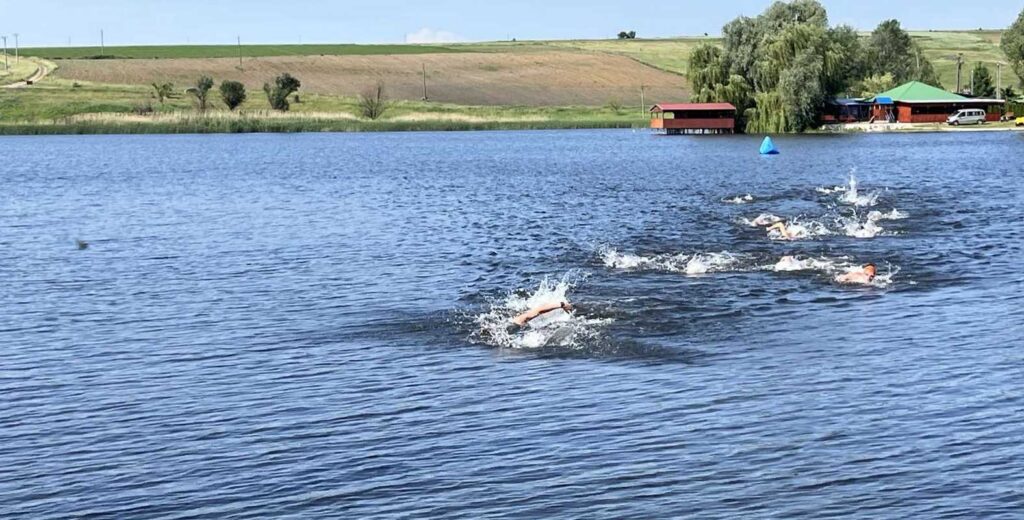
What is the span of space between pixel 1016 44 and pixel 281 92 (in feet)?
295

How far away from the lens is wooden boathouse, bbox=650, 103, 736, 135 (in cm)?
13325

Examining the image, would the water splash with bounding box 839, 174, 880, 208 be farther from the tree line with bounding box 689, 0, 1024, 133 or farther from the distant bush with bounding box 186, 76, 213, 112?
the distant bush with bounding box 186, 76, 213, 112

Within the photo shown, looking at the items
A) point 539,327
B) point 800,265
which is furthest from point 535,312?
point 800,265

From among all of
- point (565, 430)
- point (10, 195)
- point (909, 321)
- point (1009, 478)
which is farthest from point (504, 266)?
point (10, 195)

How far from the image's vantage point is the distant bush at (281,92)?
174000mm

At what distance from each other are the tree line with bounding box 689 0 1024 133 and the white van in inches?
422

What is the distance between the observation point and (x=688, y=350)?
24.8 meters

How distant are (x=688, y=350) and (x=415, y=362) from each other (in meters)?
5.02

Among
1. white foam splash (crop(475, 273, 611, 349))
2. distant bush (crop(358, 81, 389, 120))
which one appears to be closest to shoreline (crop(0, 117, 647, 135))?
distant bush (crop(358, 81, 389, 120))

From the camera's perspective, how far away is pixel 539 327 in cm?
2662

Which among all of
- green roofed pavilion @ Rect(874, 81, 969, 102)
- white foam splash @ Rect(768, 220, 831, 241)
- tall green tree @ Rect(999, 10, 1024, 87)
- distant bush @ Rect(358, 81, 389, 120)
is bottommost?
white foam splash @ Rect(768, 220, 831, 241)

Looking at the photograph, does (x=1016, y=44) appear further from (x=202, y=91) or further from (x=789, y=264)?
(x=789, y=264)

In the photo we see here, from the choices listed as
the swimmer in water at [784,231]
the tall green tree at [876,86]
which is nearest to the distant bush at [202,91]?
the tall green tree at [876,86]

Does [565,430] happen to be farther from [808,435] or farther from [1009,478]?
[1009,478]
